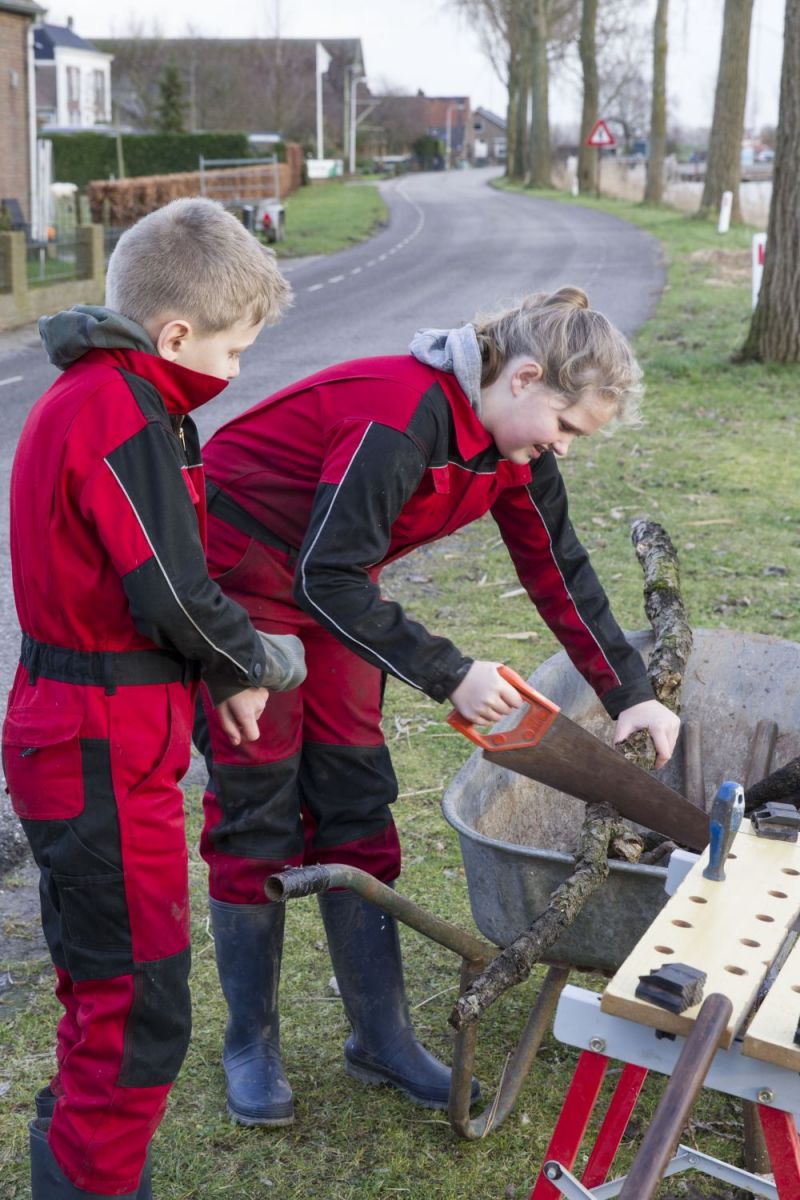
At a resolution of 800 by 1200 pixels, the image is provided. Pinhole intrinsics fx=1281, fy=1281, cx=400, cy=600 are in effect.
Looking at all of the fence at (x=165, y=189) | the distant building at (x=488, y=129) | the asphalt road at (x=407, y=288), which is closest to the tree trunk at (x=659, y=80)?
the asphalt road at (x=407, y=288)

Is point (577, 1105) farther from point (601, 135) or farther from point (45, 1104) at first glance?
point (601, 135)

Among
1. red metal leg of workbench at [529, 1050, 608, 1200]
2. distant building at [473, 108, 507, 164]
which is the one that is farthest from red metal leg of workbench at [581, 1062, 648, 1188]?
distant building at [473, 108, 507, 164]

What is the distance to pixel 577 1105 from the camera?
2176 mm

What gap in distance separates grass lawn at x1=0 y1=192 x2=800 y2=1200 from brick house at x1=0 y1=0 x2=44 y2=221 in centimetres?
1992

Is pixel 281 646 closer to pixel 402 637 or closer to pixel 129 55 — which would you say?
pixel 402 637

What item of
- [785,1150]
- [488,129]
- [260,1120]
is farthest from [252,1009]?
[488,129]

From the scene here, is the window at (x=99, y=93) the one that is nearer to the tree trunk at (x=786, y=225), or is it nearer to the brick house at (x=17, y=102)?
the brick house at (x=17, y=102)

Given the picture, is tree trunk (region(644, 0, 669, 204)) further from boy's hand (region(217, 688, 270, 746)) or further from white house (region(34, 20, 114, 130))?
boy's hand (region(217, 688, 270, 746))

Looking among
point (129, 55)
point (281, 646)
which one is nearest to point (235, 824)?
point (281, 646)

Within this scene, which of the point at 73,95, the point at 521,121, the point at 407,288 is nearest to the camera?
the point at 407,288

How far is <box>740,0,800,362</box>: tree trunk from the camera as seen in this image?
1208 centimetres

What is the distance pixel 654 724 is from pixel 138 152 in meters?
45.2

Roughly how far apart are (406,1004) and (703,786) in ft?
3.45

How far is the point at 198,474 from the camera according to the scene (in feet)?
8.12
